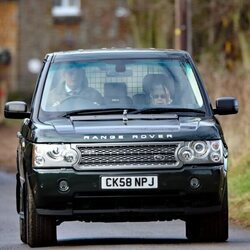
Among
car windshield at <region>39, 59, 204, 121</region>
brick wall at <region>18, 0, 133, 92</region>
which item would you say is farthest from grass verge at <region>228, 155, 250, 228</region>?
brick wall at <region>18, 0, 133, 92</region>

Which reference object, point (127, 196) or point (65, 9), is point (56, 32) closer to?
point (65, 9)

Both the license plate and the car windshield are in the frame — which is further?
the car windshield

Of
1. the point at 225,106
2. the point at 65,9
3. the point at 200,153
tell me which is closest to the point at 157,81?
the point at 225,106

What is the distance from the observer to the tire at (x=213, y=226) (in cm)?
1411

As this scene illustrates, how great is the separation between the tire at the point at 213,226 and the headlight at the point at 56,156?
1308 mm

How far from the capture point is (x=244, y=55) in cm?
3878

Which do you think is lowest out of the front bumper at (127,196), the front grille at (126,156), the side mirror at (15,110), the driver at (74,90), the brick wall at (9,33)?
the brick wall at (9,33)

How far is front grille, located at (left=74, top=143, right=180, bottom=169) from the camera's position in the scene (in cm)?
1366

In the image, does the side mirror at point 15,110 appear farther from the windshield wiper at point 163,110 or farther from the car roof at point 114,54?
the windshield wiper at point 163,110

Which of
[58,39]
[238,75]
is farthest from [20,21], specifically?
[238,75]

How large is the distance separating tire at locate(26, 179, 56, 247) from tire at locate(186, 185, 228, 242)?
4.16 feet

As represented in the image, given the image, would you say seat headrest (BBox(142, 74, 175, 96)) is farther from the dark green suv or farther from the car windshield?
the dark green suv

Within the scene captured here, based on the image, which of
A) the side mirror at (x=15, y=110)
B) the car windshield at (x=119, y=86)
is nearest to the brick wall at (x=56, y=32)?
the car windshield at (x=119, y=86)

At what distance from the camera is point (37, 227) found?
1402 centimetres
